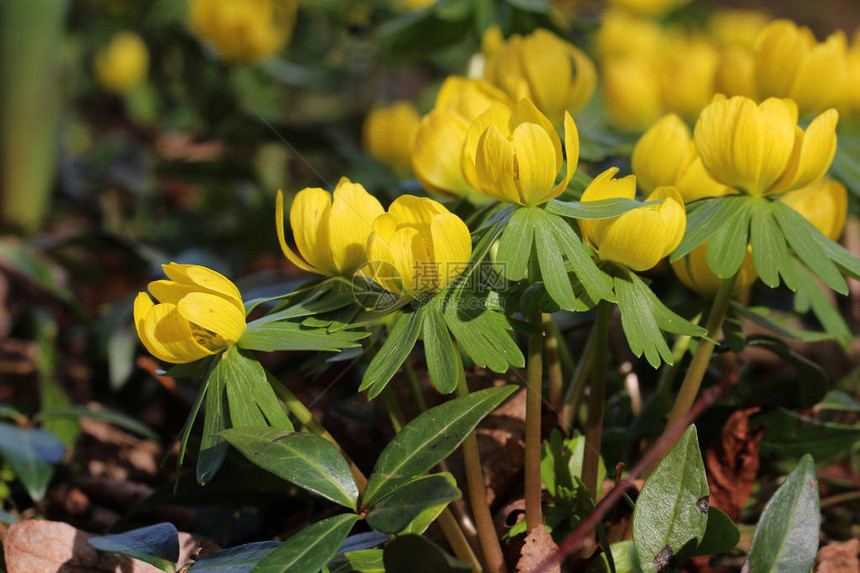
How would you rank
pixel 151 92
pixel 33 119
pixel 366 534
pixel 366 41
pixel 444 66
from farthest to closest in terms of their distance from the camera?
1. pixel 151 92
2. pixel 444 66
3. pixel 366 41
4. pixel 33 119
5. pixel 366 534

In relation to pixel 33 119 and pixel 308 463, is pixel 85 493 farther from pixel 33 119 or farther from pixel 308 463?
pixel 33 119

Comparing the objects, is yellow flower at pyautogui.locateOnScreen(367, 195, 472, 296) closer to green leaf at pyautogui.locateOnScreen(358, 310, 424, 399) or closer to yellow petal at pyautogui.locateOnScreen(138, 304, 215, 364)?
green leaf at pyautogui.locateOnScreen(358, 310, 424, 399)

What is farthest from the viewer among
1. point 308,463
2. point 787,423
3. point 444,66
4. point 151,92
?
point 151,92

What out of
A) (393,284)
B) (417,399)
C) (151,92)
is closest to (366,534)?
(417,399)

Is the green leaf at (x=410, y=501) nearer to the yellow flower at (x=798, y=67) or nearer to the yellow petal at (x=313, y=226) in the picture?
the yellow petal at (x=313, y=226)

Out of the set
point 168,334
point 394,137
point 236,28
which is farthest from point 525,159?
point 236,28

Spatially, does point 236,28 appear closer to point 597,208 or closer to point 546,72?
point 546,72
